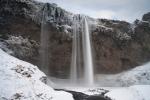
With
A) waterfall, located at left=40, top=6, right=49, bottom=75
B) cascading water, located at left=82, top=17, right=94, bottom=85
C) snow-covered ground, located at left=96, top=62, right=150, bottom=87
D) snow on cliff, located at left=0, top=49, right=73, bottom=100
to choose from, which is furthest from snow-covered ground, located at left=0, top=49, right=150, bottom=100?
waterfall, located at left=40, top=6, right=49, bottom=75

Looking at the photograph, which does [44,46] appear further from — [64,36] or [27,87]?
[27,87]

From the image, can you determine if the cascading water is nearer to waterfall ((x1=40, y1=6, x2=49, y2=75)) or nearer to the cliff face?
the cliff face

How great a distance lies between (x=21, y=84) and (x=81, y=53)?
15199mm

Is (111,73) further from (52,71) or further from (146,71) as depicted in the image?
(52,71)

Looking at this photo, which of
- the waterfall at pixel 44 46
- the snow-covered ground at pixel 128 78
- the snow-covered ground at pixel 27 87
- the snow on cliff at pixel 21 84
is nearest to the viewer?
the snow on cliff at pixel 21 84

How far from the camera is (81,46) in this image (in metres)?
27.6

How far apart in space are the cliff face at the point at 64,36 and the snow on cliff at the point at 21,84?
9.50 meters

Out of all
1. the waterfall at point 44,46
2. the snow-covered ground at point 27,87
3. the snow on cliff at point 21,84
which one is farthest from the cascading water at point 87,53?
the snow on cliff at point 21,84

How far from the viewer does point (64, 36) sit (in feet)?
86.8

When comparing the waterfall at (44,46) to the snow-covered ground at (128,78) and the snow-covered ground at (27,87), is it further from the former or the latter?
the snow-covered ground at (27,87)

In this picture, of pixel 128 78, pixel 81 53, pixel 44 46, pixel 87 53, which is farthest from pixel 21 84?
pixel 128 78

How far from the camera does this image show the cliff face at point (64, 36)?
78.9 ft

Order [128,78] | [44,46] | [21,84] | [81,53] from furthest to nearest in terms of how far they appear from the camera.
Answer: [81,53] → [128,78] → [44,46] → [21,84]

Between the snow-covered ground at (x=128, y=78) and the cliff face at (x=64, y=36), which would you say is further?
the snow-covered ground at (x=128, y=78)
